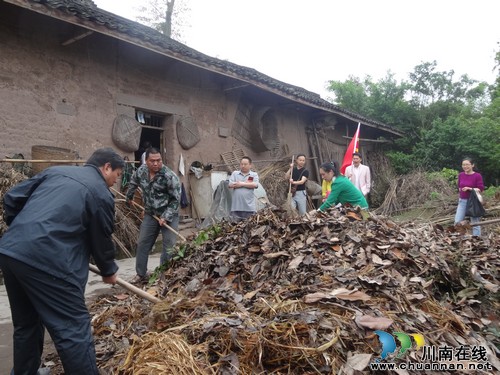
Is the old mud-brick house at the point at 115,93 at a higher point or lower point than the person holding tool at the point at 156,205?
higher

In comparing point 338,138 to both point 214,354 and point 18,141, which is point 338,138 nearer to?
point 18,141

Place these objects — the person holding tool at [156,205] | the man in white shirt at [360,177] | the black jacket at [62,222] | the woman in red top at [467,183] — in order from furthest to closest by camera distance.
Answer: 1. the man in white shirt at [360,177]
2. the woman in red top at [467,183]
3. the person holding tool at [156,205]
4. the black jacket at [62,222]

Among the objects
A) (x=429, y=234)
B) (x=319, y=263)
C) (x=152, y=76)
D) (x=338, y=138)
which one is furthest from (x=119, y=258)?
(x=338, y=138)

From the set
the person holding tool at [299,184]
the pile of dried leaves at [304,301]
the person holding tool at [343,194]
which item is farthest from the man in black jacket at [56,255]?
the person holding tool at [299,184]

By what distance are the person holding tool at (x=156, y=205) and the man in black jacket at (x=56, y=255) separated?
225 cm

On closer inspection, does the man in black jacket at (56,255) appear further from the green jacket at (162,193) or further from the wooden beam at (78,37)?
the wooden beam at (78,37)

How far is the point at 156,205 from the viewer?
4746 mm

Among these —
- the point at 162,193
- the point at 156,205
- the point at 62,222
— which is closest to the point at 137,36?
the point at 162,193

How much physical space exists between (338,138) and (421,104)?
6.67 meters

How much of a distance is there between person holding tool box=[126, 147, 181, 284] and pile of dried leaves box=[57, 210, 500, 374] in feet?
2.02

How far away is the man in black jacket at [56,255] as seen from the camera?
6.96 feet

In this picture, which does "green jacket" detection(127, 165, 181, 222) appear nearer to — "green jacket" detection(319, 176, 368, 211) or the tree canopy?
"green jacket" detection(319, 176, 368, 211)

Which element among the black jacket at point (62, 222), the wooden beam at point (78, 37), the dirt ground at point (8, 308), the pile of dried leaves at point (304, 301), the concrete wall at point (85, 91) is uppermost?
the wooden beam at point (78, 37)

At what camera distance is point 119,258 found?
638 centimetres
